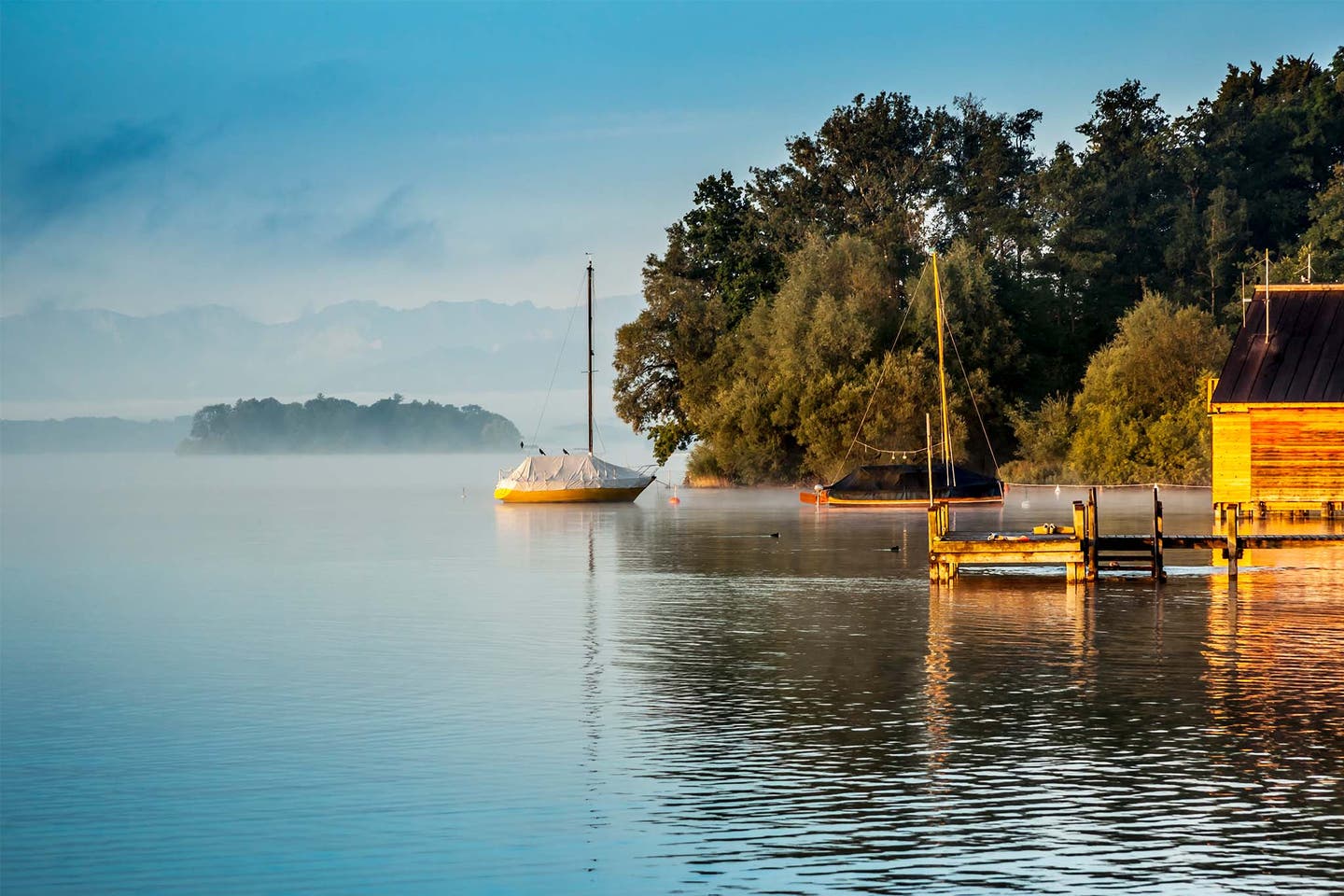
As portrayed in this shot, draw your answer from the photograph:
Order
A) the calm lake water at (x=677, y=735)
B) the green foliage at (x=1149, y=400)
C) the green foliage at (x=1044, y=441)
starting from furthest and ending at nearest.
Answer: the green foliage at (x=1044, y=441) → the green foliage at (x=1149, y=400) → the calm lake water at (x=677, y=735)

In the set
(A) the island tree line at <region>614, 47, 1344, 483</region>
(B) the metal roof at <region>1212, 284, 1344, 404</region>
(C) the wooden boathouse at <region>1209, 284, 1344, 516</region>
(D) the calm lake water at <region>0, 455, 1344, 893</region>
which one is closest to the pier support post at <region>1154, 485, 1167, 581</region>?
(D) the calm lake water at <region>0, 455, 1344, 893</region>

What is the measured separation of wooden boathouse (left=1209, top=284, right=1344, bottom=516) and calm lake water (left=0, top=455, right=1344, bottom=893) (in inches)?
509

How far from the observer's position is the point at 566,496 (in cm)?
7319

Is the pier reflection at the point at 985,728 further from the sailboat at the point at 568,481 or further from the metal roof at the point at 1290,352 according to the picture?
the sailboat at the point at 568,481

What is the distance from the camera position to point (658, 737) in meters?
17.1

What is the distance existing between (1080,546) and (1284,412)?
1889 cm

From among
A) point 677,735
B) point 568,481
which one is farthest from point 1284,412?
point 677,735

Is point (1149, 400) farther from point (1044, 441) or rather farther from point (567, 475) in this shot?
point (567, 475)

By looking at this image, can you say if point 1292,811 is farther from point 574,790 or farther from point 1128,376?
point 1128,376

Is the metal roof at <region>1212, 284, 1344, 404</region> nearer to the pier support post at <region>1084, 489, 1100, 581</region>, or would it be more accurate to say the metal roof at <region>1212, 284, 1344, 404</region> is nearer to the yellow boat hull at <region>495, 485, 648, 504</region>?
the pier support post at <region>1084, 489, 1100, 581</region>

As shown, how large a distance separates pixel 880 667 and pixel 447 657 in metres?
6.33

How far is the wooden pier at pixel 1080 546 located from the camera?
3109cm

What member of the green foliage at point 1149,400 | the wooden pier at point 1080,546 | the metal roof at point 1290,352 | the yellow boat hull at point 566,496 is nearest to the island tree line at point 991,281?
the green foliage at point 1149,400

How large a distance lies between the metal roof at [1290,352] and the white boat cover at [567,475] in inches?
1256
